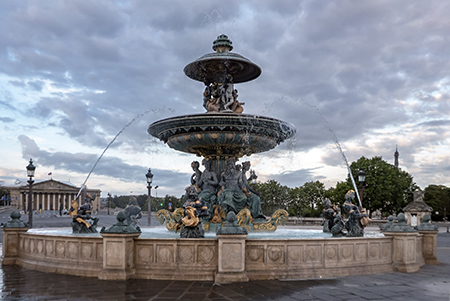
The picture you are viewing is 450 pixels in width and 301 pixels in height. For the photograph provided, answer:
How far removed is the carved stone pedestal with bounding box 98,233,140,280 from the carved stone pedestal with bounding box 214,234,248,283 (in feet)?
6.00

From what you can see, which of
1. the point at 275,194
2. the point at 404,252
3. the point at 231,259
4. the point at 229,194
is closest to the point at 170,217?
the point at 229,194

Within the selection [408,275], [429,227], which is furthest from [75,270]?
[429,227]

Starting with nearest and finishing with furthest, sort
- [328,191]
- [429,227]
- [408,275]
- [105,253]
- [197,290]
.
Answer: [197,290] → [105,253] → [408,275] → [429,227] → [328,191]

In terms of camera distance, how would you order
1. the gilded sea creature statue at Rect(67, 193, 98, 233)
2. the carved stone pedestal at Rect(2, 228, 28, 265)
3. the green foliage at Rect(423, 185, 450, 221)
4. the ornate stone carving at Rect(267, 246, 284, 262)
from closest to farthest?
the ornate stone carving at Rect(267, 246, 284, 262), the carved stone pedestal at Rect(2, 228, 28, 265), the gilded sea creature statue at Rect(67, 193, 98, 233), the green foliage at Rect(423, 185, 450, 221)

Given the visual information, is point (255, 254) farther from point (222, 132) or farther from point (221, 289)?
point (222, 132)

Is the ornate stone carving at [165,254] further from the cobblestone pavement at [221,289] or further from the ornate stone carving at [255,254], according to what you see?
the ornate stone carving at [255,254]

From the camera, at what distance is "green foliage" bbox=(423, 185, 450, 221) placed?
69562 mm

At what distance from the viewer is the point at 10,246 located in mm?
10758

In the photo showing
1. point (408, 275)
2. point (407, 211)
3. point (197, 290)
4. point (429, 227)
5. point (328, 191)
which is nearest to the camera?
point (197, 290)

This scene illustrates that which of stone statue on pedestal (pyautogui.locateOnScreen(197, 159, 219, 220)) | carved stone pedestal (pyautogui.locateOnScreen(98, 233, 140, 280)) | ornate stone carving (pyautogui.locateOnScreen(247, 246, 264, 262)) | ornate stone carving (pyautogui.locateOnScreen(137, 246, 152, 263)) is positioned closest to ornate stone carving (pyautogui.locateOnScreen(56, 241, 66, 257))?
carved stone pedestal (pyautogui.locateOnScreen(98, 233, 140, 280))

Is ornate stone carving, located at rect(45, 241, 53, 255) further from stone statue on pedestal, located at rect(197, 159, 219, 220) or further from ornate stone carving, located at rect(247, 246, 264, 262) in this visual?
stone statue on pedestal, located at rect(197, 159, 219, 220)

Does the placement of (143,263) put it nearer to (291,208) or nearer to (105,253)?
(105,253)

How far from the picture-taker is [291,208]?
153ft

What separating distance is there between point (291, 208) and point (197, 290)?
40.4 m
